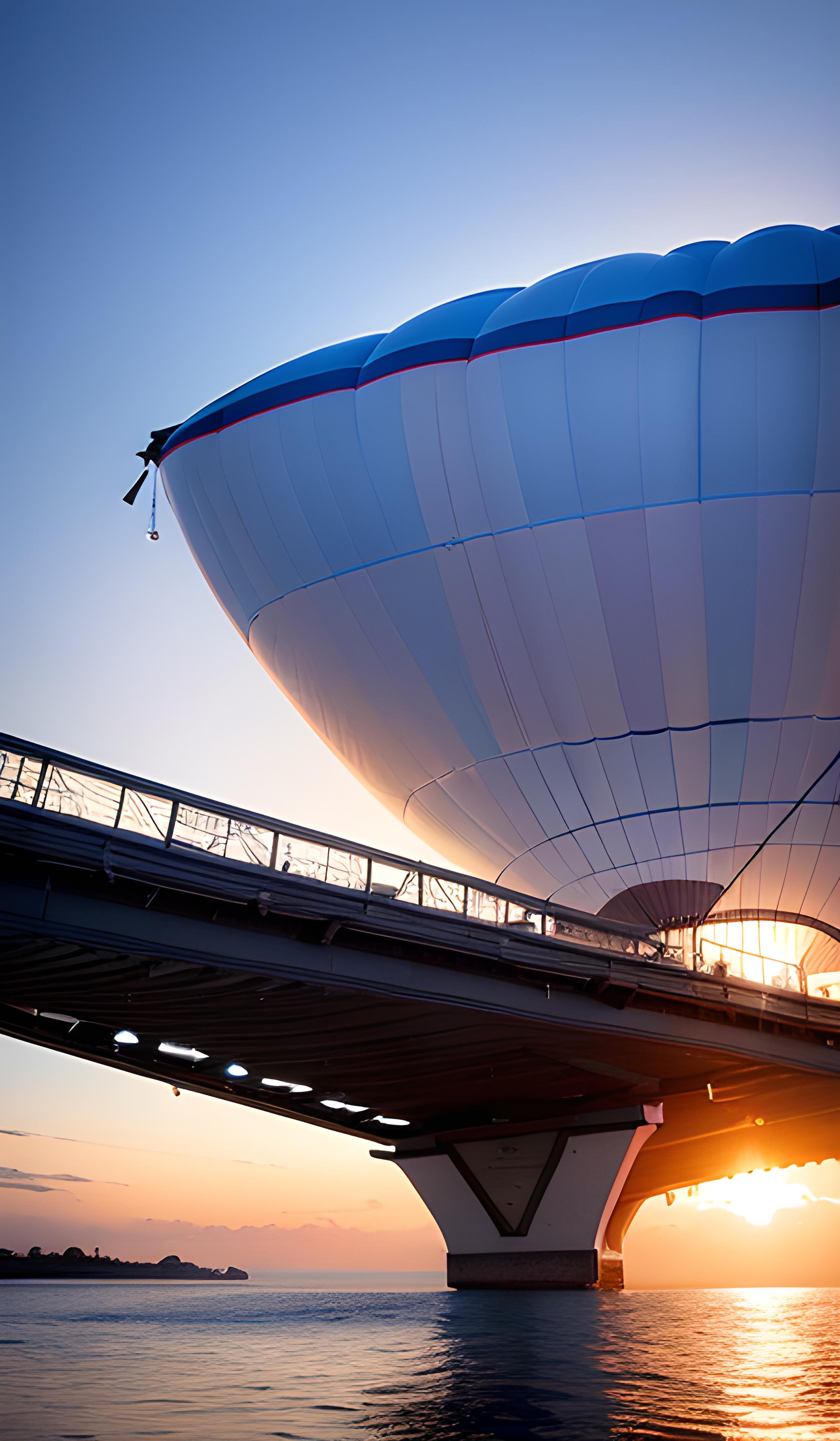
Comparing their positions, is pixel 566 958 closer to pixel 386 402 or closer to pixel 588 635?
pixel 588 635

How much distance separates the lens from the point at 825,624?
32.7m

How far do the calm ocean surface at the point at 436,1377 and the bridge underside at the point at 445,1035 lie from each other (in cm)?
654

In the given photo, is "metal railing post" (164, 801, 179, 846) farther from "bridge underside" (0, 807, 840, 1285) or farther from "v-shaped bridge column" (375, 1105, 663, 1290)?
"v-shaped bridge column" (375, 1105, 663, 1290)

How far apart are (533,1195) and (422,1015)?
18.0m

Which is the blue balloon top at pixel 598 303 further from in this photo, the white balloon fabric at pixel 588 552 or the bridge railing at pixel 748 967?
the bridge railing at pixel 748 967

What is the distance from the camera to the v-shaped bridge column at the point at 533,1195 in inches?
1533

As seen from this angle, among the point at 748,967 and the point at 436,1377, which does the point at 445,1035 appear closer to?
the point at 748,967

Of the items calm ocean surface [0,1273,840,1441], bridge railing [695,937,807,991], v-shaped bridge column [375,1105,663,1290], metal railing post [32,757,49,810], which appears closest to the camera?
calm ocean surface [0,1273,840,1441]

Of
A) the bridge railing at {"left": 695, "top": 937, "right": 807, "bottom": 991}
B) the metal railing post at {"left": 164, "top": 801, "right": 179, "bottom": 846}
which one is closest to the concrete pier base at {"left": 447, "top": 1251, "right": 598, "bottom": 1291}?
the bridge railing at {"left": 695, "top": 937, "right": 807, "bottom": 991}

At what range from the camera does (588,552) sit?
105 feet

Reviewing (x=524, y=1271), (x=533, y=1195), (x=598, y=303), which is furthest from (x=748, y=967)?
(x=598, y=303)

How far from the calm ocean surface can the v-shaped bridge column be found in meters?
5.96

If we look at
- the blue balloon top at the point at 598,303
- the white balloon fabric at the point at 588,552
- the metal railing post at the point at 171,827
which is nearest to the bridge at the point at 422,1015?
the metal railing post at the point at 171,827

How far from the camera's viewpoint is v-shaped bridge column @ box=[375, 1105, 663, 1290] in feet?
128
